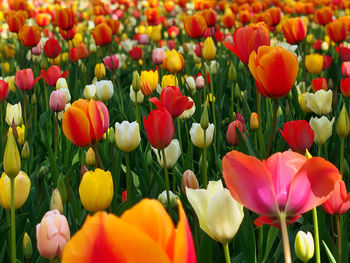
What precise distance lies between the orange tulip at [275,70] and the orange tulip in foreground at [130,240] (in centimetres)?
83

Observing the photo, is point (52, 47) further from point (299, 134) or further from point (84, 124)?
→ point (299, 134)

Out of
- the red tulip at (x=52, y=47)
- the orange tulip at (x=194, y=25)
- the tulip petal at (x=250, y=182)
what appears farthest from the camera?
the red tulip at (x=52, y=47)

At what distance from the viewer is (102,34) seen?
3.08 m

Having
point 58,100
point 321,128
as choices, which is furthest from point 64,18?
point 321,128

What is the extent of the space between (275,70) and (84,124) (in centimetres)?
50

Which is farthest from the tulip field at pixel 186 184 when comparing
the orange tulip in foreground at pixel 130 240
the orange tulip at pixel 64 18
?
the orange tulip at pixel 64 18

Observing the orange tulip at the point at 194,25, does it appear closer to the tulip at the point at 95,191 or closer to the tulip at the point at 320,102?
the tulip at the point at 320,102

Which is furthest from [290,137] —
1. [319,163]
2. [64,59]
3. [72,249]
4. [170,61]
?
[64,59]

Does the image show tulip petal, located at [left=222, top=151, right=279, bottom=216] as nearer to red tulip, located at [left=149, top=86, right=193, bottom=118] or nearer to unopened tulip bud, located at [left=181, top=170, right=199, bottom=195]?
unopened tulip bud, located at [left=181, top=170, right=199, bottom=195]

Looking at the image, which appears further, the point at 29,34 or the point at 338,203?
the point at 29,34

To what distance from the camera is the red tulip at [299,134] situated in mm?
1409

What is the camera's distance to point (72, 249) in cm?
53

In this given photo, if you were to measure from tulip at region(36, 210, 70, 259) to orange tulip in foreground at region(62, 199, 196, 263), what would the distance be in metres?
0.38

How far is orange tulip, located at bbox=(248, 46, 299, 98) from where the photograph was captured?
1310mm
